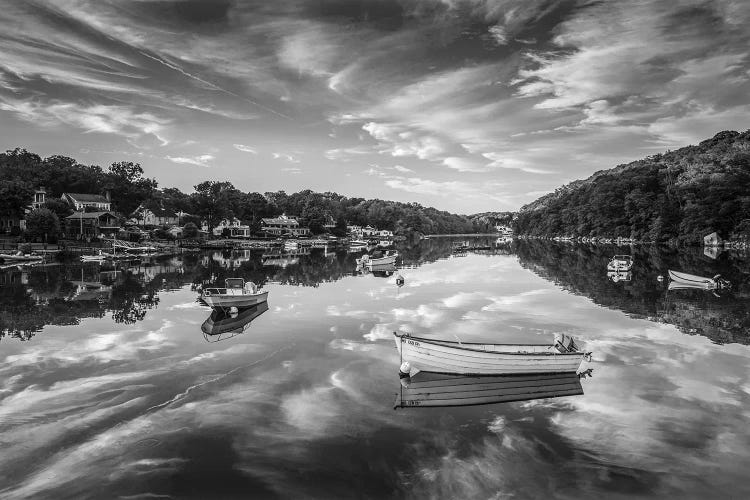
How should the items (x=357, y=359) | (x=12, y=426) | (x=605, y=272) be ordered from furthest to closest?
1. (x=605, y=272)
2. (x=357, y=359)
3. (x=12, y=426)

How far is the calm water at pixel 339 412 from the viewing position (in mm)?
9852

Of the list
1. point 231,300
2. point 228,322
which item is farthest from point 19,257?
point 228,322

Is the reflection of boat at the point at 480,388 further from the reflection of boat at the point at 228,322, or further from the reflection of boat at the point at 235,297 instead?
the reflection of boat at the point at 235,297

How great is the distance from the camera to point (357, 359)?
1861 centimetres

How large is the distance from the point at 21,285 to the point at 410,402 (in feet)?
128

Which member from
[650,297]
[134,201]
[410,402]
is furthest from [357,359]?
[134,201]

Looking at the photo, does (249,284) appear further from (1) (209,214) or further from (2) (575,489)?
(1) (209,214)

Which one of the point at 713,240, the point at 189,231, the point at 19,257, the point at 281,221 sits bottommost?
the point at 19,257

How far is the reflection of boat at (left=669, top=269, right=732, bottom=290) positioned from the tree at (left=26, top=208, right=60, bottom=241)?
8343cm

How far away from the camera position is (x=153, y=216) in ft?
360

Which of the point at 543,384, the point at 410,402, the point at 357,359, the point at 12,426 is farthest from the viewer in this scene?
the point at 357,359

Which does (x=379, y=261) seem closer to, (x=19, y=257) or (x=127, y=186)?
A: (x=19, y=257)

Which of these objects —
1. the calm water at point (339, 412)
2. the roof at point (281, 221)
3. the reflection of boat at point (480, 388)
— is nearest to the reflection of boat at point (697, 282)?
the calm water at point (339, 412)

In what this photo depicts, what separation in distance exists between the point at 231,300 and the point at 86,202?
8672 cm
